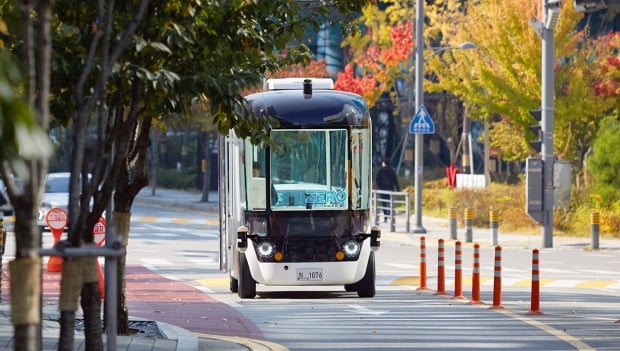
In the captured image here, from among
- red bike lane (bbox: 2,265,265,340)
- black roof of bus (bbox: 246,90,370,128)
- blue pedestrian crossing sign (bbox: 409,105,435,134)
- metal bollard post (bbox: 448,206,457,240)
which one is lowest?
red bike lane (bbox: 2,265,265,340)

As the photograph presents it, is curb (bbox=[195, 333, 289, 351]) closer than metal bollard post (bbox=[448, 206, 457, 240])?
Yes

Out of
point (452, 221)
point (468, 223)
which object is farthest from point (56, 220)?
point (452, 221)

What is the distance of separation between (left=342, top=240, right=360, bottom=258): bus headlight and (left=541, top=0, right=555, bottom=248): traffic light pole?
42.5ft

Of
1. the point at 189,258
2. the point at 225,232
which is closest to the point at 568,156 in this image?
the point at 189,258

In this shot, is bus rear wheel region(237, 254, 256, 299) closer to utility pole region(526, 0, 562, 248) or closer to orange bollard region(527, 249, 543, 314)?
orange bollard region(527, 249, 543, 314)

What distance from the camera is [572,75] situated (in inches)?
1614

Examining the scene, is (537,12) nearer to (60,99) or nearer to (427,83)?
(427,83)

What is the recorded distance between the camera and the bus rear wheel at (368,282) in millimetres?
19875

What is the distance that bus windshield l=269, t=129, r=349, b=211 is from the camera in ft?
64.6

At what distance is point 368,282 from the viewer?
2011 cm

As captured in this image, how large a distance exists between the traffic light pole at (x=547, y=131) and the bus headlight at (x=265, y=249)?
44.3 ft

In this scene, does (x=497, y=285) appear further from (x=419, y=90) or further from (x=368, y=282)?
(x=419, y=90)

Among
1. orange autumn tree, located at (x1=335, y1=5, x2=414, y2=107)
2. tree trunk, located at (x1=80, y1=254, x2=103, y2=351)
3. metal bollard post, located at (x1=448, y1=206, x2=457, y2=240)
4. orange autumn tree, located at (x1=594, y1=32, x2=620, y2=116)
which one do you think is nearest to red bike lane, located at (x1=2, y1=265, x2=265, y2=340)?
tree trunk, located at (x1=80, y1=254, x2=103, y2=351)

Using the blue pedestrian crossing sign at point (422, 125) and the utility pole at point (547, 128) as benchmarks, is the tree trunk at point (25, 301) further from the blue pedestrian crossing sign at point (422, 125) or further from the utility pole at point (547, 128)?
the blue pedestrian crossing sign at point (422, 125)
